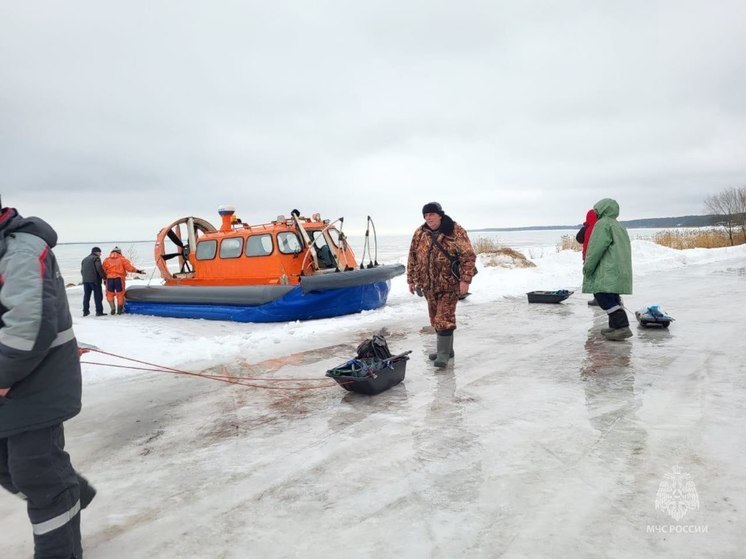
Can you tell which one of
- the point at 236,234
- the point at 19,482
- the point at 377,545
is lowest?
the point at 377,545

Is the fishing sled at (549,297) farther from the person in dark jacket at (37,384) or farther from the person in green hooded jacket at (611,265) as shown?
the person in dark jacket at (37,384)

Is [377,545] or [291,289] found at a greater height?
[291,289]

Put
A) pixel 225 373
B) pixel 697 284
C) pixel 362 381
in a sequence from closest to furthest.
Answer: pixel 362 381 → pixel 225 373 → pixel 697 284

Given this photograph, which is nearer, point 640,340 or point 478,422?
point 478,422

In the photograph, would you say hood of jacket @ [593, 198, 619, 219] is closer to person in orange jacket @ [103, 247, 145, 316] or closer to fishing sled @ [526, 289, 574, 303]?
fishing sled @ [526, 289, 574, 303]

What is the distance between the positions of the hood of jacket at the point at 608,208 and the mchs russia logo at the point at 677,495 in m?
4.20

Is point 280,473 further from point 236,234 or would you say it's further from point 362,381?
point 236,234

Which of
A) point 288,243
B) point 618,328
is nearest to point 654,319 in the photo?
point 618,328

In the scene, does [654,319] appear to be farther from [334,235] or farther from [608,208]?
[334,235]

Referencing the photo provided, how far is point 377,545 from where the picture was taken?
2.28 metres

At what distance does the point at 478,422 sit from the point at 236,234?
8086 mm

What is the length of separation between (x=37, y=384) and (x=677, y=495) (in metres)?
3.04

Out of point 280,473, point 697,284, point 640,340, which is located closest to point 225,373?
point 280,473

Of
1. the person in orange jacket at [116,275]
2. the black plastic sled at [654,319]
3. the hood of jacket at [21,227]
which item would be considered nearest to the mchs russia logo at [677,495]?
the hood of jacket at [21,227]
